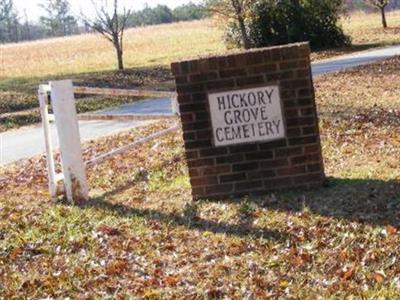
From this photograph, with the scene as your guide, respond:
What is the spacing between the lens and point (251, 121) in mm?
6582

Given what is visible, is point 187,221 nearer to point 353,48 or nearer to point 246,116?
point 246,116

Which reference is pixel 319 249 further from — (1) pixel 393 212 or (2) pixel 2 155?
(2) pixel 2 155

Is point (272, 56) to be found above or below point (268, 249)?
above

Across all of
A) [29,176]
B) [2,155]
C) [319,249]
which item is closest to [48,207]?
[29,176]

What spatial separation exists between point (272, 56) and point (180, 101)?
931 millimetres

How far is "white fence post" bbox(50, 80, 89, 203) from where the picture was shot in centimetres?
734

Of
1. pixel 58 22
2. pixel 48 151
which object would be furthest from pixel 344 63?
pixel 58 22

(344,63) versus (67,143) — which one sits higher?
(344,63)

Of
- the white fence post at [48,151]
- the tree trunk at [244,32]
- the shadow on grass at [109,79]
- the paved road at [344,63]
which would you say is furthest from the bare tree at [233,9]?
the white fence post at [48,151]

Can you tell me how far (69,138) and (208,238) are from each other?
2336mm

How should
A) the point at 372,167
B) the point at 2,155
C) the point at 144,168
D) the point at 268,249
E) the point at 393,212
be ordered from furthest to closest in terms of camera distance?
the point at 2,155, the point at 144,168, the point at 372,167, the point at 393,212, the point at 268,249

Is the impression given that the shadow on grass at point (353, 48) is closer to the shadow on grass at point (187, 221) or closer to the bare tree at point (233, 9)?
the bare tree at point (233, 9)

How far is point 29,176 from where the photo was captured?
9.61 m

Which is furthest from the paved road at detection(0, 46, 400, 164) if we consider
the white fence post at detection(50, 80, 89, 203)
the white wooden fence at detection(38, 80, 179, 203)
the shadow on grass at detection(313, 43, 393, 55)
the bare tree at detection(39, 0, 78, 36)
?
the bare tree at detection(39, 0, 78, 36)
